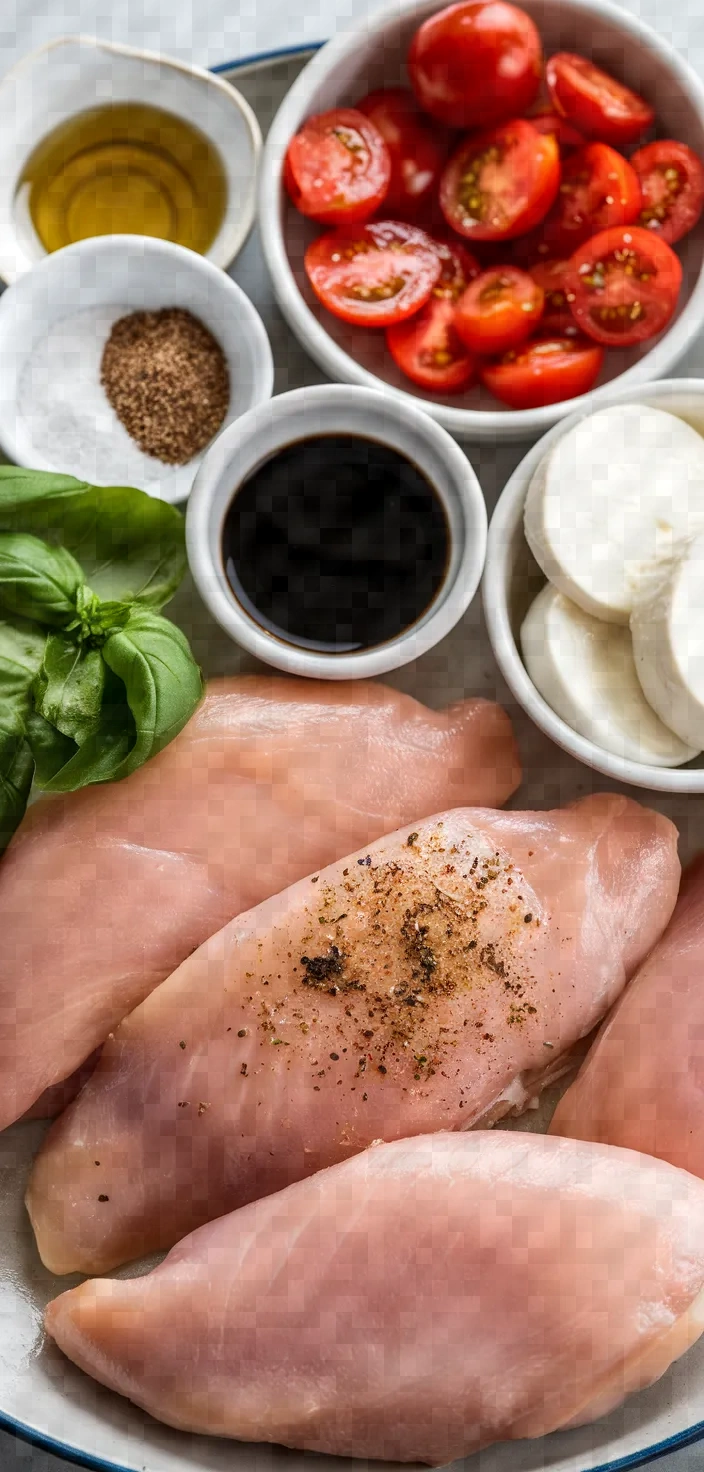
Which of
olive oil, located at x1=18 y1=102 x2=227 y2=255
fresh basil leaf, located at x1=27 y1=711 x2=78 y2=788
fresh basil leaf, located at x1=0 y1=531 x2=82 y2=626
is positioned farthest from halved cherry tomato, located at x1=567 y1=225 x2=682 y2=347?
fresh basil leaf, located at x1=27 y1=711 x2=78 y2=788

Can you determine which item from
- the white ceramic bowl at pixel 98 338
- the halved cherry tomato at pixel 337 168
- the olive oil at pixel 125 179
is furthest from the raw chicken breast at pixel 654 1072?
the olive oil at pixel 125 179

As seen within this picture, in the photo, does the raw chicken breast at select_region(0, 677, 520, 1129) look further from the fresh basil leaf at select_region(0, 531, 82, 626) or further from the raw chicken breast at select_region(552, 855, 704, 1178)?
the raw chicken breast at select_region(552, 855, 704, 1178)

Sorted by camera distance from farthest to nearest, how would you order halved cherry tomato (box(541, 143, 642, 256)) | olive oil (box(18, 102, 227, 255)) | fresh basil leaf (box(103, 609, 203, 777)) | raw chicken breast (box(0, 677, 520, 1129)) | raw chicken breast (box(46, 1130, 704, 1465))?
olive oil (box(18, 102, 227, 255)) < halved cherry tomato (box(541, 143, 642, 256)) < raw chicken breast (box(0, 677, 520, 1129)) < fresh basil leaf (box(103, 609, 203, 777)) < raw chicken breast (box(46, 1130, 704, 1465))

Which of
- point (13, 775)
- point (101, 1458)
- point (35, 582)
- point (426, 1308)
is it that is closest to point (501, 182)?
point (35, 582)

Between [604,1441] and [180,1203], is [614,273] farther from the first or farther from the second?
[604,1441]

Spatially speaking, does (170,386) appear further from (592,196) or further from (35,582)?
Result: (592,196)
